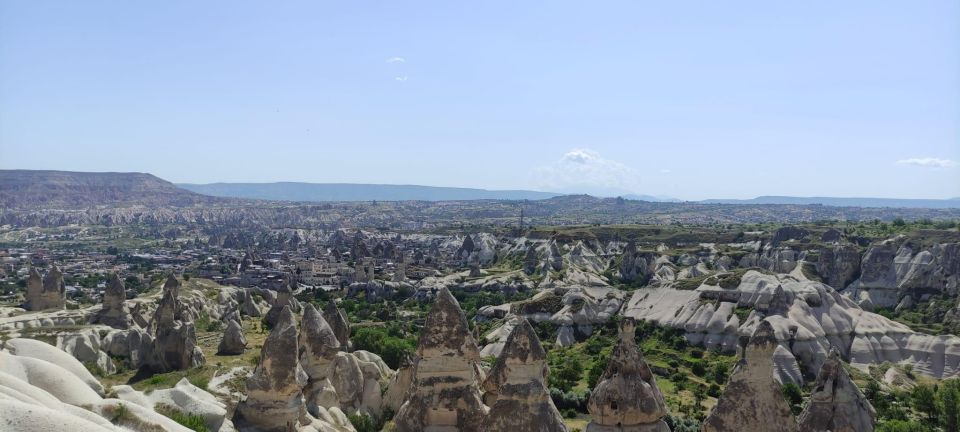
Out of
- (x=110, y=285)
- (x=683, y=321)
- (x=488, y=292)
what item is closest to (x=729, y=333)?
(x=683, y=321)

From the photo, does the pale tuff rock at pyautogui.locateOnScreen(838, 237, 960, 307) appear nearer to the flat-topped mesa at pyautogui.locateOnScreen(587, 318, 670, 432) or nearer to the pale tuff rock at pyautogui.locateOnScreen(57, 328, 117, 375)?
the flat-topped mesa at pyautogui.locateOnScreen(587, 318, 670, 432)

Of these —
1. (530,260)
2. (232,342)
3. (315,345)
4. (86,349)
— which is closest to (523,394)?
(315,345)

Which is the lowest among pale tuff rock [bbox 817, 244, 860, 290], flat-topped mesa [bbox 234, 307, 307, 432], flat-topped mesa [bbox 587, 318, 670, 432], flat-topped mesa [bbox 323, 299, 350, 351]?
pale tuff rock [bbox 817, 244, 860, 290]

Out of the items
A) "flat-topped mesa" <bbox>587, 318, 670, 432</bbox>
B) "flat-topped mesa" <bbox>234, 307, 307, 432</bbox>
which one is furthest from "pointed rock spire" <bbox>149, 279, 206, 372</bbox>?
"flat-topped mesa" <bbox>587, 318, 670, 432</bbox>

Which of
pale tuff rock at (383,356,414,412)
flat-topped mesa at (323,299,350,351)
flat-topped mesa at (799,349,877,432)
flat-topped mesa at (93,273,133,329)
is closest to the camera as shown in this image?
flat-topped mesa at (799,349,877,432)

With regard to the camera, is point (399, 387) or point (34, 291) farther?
point (34, 291)

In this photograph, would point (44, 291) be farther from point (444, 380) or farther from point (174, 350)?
point (444, 380)

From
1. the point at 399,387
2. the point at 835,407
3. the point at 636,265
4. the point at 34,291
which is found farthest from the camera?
the point at 636,265
